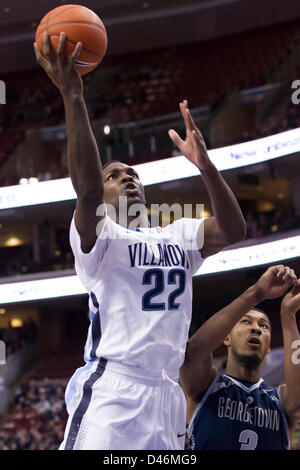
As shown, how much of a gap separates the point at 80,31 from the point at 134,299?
99 centimetres

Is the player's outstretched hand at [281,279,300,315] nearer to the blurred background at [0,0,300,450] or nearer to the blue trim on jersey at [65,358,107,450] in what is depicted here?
the blue trim on jersey at [65,358,107,450]

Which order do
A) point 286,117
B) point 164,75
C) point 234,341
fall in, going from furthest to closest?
1. point 164,75
2. point 286,117
3. point 234,341

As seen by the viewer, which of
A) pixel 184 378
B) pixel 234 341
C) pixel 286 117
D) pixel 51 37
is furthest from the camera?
pixel 286 117

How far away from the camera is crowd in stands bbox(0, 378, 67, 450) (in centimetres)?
1117

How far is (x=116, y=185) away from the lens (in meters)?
2.62

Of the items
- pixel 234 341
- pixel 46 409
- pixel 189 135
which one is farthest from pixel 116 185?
pixel 46 409

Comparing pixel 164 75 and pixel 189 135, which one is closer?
pixel 189 135

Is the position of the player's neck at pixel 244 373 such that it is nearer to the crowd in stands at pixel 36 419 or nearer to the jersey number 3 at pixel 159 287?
the jersey number 3 at pixel 159 287

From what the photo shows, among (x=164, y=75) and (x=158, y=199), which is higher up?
(x=164, y=75)

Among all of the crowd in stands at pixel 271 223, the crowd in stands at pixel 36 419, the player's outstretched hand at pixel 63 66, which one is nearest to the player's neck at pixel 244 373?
the player's outstretched hand at pixel 63 66

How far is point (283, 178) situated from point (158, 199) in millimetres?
2994

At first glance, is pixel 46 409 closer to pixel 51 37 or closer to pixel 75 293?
pixel 75 293

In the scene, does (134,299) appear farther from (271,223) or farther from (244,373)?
(271,223)

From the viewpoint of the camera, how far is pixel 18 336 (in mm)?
17047
